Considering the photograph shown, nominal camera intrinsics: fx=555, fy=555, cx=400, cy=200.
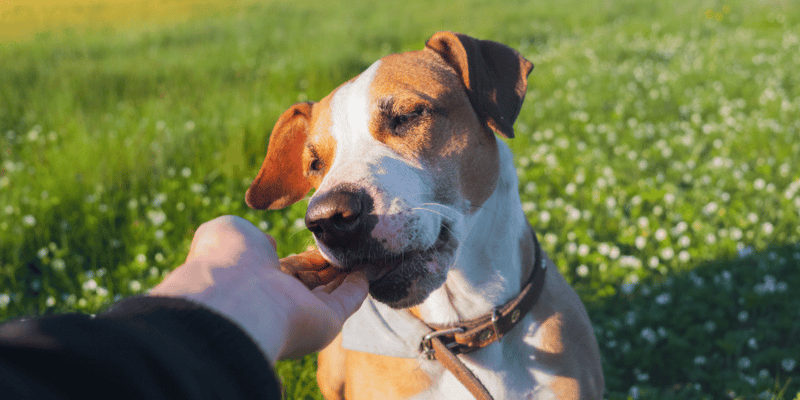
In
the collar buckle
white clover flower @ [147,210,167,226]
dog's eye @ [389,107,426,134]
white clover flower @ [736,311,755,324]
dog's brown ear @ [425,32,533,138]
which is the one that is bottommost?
white clover flower @ [736,311,755,324]

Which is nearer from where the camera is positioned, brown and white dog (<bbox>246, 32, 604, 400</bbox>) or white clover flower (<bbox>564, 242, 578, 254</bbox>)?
brown and white dog (<bbox>246, 32, 604, 400</bbox>)

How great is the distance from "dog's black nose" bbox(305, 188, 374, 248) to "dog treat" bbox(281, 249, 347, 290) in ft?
0.44

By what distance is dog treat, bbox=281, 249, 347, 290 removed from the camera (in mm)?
1824

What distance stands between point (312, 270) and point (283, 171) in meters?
1.10

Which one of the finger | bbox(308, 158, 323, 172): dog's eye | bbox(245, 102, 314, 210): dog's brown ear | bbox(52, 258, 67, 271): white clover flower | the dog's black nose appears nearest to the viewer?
the finger

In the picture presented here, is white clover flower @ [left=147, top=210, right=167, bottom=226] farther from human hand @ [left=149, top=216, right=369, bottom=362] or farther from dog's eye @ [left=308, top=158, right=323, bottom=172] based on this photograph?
human hand @ [left=149, top=216, right=369, bottom=362]

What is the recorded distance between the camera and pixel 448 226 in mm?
2129

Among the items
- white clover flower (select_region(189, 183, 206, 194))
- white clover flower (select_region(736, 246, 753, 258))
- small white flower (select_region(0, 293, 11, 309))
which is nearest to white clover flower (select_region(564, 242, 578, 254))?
white clover flower (select_region(736, 246, 753, 258))

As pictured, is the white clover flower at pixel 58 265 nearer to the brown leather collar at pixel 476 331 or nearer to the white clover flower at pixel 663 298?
the brown leather collar at pixel 476 331

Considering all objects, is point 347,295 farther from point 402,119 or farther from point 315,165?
point 315,165

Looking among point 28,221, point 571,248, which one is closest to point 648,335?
point 571,248

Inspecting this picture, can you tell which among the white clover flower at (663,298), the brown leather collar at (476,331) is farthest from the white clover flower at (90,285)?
the white clover flower at (663,298)

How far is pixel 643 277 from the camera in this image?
13.3 ft

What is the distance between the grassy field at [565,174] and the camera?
3658 mm
